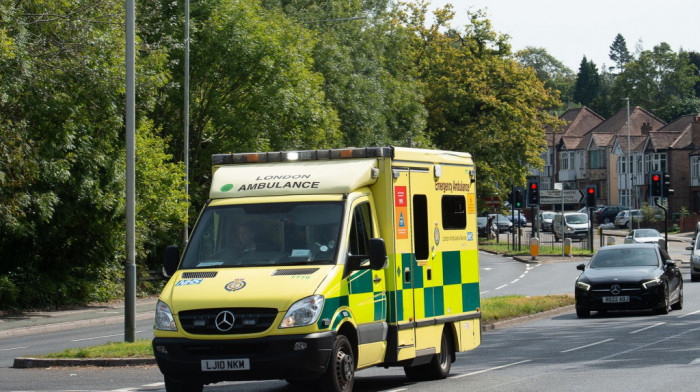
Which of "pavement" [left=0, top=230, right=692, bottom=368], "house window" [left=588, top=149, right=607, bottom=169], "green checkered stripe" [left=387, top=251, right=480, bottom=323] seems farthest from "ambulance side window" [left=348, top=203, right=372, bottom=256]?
"house window" [left=588, top=149, right=607, bottom=169]

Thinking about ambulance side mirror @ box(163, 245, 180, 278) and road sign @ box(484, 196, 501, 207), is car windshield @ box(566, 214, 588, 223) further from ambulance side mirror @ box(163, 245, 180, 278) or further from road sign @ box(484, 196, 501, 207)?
ambulance side mirror @ box(163, 245, 180, 278)

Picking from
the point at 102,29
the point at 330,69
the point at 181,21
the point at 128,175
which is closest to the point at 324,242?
the point at 128,175

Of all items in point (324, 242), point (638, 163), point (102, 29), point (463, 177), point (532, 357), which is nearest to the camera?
point (324, 242)

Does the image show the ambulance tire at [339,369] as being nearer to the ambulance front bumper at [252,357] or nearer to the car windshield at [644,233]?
the ambulance front bumper at [252,357]

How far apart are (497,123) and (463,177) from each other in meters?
54.2

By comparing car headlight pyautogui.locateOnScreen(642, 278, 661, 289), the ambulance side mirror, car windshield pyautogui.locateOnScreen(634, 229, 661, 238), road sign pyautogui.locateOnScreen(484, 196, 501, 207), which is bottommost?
car windshield pyautogui.locateOnScreen(634, 229, 661, 238)

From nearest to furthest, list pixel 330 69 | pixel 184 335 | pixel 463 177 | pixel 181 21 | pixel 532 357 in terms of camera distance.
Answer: pixel 184 335 → pixel 463 177 → pixel 532 357 → pixel 181 21 → pixel 330 69

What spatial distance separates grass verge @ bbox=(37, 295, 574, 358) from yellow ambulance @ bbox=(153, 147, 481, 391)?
5.04m

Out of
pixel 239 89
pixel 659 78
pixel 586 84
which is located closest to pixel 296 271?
pixel 239 89

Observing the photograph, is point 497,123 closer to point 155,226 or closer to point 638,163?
point 155,226

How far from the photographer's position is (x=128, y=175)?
1888 centimetres

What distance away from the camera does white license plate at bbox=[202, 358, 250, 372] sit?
34.4 ft

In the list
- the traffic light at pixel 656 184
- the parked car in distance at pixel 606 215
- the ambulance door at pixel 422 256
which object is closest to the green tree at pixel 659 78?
the parked car in distance at pixel 606 215

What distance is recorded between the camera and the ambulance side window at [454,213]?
14.0m
